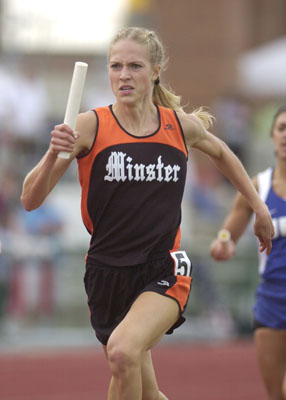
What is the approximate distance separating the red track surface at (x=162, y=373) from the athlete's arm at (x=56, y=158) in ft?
18.2

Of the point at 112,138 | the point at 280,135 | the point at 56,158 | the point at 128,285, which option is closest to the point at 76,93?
the point at 56,158

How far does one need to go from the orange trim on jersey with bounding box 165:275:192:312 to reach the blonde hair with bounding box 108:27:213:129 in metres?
0.94

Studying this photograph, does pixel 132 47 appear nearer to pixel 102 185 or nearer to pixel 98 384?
pixel 102 185

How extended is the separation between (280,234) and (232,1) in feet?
47.2

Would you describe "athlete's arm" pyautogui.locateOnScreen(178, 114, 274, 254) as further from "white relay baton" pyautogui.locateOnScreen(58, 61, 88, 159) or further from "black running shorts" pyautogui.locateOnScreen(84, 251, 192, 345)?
"white relay baton" pyautogui.locateOnScreen(58, 61, 88, 159)

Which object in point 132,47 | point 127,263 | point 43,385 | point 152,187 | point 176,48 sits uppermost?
point 176,48

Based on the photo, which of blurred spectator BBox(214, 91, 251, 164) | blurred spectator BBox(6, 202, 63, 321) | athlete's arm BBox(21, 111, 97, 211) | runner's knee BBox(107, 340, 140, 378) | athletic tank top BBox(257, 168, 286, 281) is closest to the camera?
athlete's arm BBox(21, 111, 97, 211)

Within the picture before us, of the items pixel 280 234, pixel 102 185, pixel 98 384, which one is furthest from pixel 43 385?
pixel 102 185

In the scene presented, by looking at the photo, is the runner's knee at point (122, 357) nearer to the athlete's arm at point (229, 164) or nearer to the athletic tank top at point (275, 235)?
the athlete's arm at point (229, 164)

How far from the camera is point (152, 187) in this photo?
554cm

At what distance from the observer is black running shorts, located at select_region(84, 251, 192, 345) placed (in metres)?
5.52

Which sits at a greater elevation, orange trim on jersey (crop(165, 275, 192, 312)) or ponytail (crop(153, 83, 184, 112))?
ponytail (crop(153, 83, 184, 112))

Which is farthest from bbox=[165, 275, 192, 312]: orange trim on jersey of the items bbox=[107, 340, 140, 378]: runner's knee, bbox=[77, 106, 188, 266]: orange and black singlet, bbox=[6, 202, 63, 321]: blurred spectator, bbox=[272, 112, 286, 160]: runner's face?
bbox=[6, 202, 63, 321]: blurred spectator

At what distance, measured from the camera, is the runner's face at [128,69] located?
547cm
